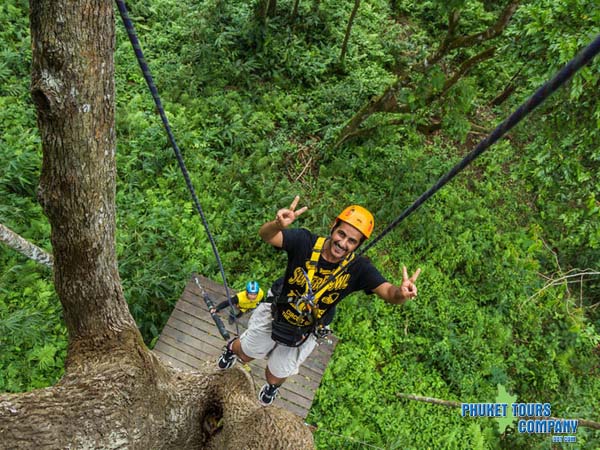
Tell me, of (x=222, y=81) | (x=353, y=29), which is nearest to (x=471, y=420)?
(x=222, y=81)

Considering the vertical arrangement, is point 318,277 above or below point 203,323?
above

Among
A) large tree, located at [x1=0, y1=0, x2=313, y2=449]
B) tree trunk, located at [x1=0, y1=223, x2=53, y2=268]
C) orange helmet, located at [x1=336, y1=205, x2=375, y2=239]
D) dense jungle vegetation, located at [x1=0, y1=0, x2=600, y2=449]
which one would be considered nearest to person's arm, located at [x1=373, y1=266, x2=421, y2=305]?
orange helmet, located at [x1=336, y1=205, x2=375, y2=239]

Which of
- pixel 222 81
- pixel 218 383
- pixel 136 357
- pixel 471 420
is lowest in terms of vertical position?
pixel 471 420

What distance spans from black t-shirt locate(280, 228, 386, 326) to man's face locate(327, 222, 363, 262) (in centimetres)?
12

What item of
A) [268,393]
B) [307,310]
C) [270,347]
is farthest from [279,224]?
[268,393]

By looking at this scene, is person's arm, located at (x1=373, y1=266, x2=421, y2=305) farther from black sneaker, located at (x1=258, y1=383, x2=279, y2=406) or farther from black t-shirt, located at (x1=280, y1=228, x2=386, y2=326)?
black sneaker, located at (x1=258, y1=383, x2=279, y2=406)

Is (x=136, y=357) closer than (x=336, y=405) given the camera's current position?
Yes

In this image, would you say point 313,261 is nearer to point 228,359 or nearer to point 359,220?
point 359,220

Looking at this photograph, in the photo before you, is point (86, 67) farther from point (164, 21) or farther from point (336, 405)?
point (164, 21)

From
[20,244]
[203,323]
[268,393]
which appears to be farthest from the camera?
[203,323]

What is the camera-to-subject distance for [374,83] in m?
9.59

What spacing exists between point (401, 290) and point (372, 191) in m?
5.26

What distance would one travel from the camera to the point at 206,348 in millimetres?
5672

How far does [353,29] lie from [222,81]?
386 centimetres
